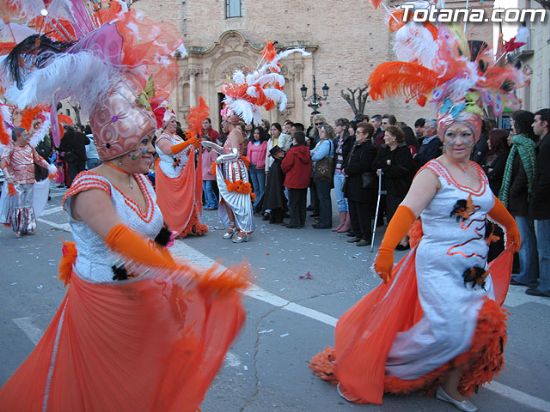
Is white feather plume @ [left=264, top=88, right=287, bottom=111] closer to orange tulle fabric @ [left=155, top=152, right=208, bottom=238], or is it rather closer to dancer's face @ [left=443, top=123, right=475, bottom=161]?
orange tulle fabric @ [left=155, top=152, right=208, bottom=238]

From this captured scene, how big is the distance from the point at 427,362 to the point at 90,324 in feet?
6.65

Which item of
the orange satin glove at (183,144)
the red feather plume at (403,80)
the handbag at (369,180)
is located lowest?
the handbag at (369,180)

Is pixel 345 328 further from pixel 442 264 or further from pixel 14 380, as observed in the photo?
pixel 14 380

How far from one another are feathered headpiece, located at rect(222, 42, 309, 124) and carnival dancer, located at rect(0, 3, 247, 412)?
251 inches

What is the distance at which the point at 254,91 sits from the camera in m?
9.27

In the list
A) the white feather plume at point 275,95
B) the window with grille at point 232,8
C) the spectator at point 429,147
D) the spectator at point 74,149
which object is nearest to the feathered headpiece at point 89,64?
the spectator at point 429,147

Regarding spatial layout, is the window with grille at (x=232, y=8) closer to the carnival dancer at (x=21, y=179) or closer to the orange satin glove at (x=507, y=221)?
the carnival dancer at (x=21, y=179)

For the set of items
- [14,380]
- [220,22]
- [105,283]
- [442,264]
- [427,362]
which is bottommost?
[427,362]

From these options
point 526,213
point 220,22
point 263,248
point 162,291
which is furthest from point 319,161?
point 220,22

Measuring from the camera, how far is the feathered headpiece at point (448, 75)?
3.67 m

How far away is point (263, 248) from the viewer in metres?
8.21

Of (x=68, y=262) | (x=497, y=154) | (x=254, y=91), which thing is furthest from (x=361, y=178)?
(x=68, y=262)

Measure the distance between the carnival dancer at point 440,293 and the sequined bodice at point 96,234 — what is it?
1.45m

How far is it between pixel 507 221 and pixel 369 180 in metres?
4.52
